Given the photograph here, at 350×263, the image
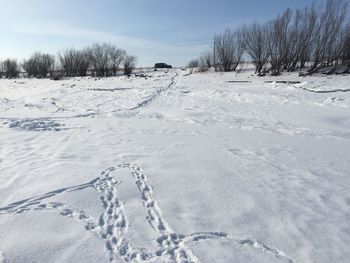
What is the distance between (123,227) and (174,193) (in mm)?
1190

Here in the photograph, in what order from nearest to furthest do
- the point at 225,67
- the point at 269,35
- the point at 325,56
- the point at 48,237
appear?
the point at 48,237 → the point at 325,56 → the point at 269,35 → the point at 225,67

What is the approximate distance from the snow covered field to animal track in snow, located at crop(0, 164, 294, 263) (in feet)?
0.05

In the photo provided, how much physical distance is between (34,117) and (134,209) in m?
8.90

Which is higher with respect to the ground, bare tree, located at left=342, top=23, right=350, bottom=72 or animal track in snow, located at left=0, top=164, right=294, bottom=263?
bare tree, located at left=342, top=23, right=350, bottom=72

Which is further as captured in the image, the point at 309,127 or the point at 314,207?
the point at 309,127

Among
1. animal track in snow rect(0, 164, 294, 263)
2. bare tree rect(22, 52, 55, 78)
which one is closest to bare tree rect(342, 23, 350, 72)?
animal track in snow rect(0, 164, 294, 263)

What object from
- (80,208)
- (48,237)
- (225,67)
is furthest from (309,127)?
(225,67)

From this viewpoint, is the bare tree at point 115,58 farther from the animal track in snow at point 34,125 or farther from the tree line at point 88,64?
the animal track in snow at point 34,125

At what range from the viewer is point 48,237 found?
3.65 metres

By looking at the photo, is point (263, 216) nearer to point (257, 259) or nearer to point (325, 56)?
point (257, 259)

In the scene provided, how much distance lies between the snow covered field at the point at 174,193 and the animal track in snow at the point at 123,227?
0.01 metres

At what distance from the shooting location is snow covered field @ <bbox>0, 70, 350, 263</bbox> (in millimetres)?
3527

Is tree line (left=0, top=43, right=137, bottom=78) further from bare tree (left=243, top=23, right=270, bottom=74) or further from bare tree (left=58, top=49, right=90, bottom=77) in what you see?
bare tree (left=243, top=23, right=270, bottom=74)

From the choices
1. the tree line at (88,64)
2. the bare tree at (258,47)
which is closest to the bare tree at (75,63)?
the tree line at (88,64)
